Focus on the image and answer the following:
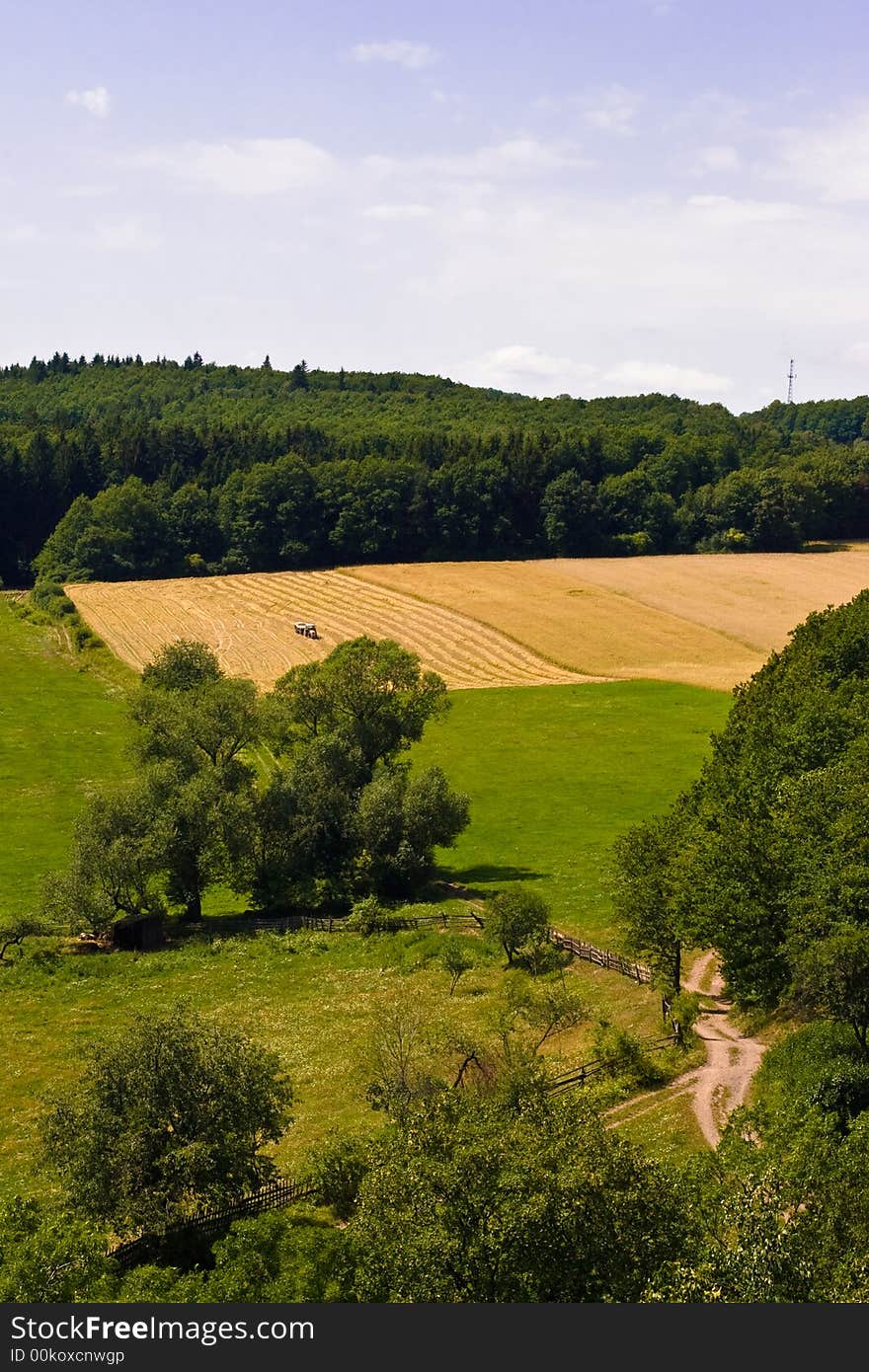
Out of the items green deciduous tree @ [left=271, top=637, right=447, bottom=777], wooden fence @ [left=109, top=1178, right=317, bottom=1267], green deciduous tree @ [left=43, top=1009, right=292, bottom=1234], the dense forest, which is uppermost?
the dense forest

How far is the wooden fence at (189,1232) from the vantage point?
32781 millimetres

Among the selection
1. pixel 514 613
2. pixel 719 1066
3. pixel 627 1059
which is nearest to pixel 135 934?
pixel 627 1059

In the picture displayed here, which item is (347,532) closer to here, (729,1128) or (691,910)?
(691,910)

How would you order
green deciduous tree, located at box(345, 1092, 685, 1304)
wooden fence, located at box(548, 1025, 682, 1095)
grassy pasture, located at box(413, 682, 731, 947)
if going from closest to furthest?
green deciduous tree, located at box(345, 1092, 685, 1304)
wooden fence, located at box(548, 1025, 682, 1095)
grassy pasture, located at box(413, 682, 731, 947)

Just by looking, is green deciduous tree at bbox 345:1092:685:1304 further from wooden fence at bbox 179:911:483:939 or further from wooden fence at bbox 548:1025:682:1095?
wooden fence at bbox 179:911:483:939

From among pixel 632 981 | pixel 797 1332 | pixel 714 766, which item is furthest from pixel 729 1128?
pixel 714 766

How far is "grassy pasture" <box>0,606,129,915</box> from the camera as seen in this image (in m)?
74.5

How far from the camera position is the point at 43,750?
9575cm

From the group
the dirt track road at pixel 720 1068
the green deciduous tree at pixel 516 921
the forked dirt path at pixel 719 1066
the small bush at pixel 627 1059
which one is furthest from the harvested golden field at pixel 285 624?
the small bush at pixel 627 1059

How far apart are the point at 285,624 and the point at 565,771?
168ft

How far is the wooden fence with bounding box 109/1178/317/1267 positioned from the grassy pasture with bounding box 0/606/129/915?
35.0m

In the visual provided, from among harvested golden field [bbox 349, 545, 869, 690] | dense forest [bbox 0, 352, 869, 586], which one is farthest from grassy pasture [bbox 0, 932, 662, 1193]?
dense forest [bbox 0, 352, 869, 586]

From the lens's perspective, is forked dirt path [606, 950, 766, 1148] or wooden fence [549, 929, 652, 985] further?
wooden fence [549, 929, 652, 985]

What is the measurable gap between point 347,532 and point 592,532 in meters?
35.8
